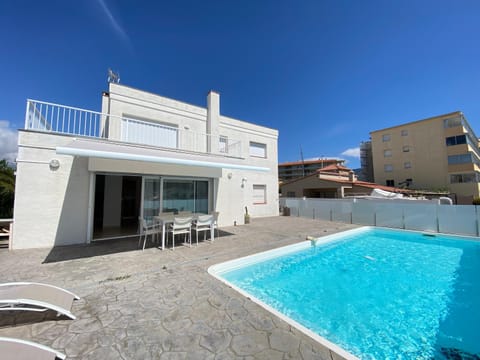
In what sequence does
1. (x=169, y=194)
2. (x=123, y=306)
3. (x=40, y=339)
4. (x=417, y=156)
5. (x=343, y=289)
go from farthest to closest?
(x=417, y=156) → (x=169, y=194) → (x=343, y=289) → (x=123, y=306) → (x=40, y=339)

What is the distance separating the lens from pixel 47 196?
10164 millimetres

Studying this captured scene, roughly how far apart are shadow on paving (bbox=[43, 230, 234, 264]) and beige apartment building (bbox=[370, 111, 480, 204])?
48728mm

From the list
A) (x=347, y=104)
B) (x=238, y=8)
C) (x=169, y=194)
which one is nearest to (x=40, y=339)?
(x=169, y=194)

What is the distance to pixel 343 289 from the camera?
7.32 meters

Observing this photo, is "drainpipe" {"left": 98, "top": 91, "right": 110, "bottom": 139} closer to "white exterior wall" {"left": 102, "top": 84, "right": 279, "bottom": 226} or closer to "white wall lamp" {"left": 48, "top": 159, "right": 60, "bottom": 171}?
"white exterior wall" {"left": 102, "top": 84, "right": 279, "bottom": 226}

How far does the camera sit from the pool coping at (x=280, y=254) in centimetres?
371

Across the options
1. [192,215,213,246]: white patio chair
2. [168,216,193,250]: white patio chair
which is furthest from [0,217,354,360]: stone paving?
[192,215,213,246]: white patio chair

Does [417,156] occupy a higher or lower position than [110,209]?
higher

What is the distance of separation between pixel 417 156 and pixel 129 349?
60.4 m

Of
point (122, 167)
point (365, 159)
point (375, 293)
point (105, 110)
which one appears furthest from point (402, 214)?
point (365, 159)

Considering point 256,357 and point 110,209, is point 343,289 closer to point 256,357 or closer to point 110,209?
point 256,357

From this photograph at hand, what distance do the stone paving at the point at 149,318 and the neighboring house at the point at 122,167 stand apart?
280 centimetres

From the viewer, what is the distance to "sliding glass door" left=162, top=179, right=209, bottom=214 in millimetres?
13578

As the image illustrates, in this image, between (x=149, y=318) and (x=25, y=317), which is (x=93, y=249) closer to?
(x=25, y=317)
